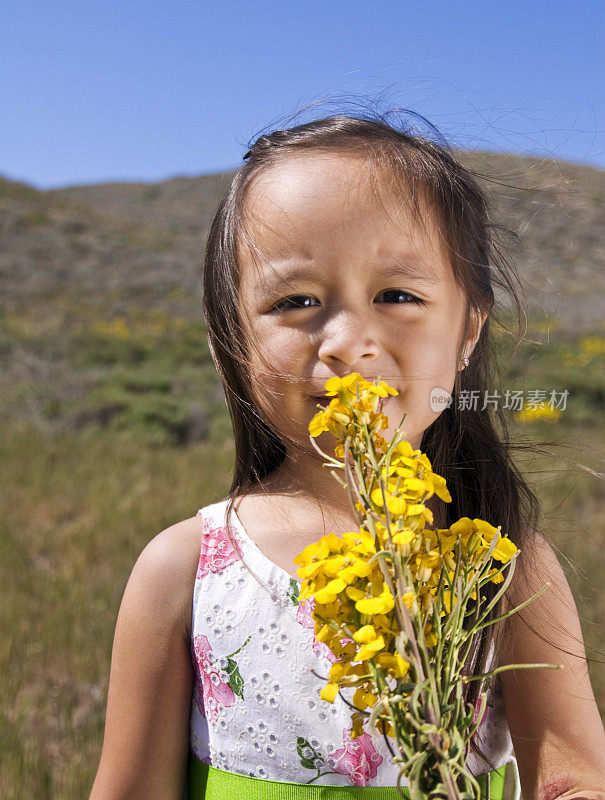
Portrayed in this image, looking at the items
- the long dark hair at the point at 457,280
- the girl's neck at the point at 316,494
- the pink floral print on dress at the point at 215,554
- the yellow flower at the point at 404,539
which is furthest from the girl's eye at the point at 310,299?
the yellow flower at the point at 404,539

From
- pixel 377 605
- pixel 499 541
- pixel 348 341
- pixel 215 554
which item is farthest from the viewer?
pixel 215 554

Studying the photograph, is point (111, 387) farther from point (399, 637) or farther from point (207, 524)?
point (399, 637)

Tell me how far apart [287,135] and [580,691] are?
112cm

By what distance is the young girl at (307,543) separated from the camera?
108cm

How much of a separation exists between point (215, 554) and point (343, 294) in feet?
1.68

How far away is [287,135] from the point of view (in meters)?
1.32

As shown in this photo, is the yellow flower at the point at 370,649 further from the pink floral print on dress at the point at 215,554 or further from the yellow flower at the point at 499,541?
the pink floral print on dress at the point at 215,554

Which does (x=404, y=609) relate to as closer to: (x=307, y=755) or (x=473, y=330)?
(x=307, y=755)

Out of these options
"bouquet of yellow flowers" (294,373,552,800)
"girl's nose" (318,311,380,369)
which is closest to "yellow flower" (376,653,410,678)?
"bouquet of yellow flowers" (294,373,552,800)

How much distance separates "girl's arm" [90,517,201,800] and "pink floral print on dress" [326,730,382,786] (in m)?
0.27

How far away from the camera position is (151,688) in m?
1.16

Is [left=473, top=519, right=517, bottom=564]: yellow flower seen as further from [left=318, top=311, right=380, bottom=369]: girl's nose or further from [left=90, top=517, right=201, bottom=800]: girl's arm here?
[left=90, top=517, right=201, bottom=800]: girl's arm

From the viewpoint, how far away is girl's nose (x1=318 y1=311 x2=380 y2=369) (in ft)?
3.37

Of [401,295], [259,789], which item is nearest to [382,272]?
A: [401,295]
